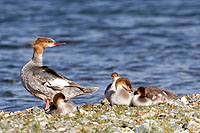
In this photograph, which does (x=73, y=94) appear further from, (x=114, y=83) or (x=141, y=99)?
(x=141, y=99)

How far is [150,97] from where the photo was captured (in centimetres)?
700

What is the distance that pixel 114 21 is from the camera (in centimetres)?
1823

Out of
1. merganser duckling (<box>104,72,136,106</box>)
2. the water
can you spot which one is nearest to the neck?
the water

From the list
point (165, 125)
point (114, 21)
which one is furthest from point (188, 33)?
point (165, 125)

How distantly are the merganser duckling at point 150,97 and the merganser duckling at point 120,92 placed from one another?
12 centimetres

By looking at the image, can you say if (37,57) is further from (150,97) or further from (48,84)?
(150,97)

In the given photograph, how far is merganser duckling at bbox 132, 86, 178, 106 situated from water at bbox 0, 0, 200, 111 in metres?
1.73

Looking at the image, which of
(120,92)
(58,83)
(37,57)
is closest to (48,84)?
(58,83)

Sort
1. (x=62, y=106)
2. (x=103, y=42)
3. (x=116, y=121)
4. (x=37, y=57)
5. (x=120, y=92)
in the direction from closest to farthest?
(x=116, y=121)
(x=62, y=106)
(x=120, y=92)
(x=37, y=57)
(x=103, y=42)

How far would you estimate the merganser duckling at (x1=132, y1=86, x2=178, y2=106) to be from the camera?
688 centimetres

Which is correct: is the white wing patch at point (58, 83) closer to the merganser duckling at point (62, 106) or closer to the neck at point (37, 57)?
the neck at point (37, 57)

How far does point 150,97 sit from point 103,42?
26.0 feet

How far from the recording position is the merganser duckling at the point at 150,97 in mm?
6875

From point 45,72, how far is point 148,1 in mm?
15744
